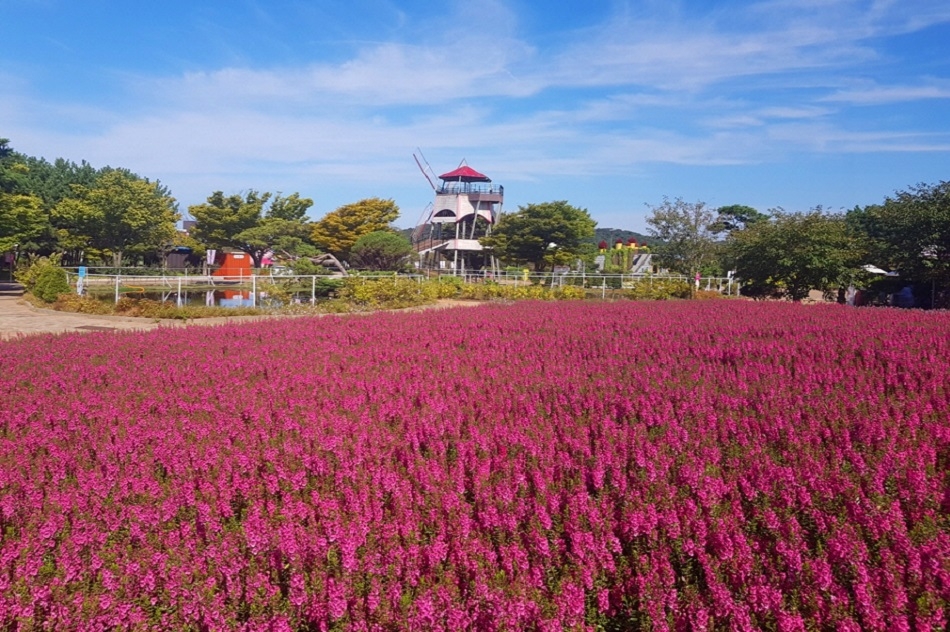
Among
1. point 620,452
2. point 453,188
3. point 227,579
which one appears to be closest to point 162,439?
point 227,579

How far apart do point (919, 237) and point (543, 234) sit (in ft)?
98.4

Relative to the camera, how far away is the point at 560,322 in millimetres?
9367

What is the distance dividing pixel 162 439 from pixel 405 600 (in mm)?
2076

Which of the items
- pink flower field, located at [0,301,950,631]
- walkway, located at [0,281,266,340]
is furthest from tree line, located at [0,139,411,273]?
pink flower field, located at [0,301,950,631]

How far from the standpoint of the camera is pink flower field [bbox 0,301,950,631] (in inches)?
88.0

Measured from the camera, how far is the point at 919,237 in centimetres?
2141

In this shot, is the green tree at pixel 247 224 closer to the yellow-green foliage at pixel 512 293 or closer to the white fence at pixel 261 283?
the white fence at pixel 261 283

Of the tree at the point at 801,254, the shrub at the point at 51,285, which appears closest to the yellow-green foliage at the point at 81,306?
the shrub at the point at 51,285

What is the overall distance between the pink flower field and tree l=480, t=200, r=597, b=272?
4452 cm

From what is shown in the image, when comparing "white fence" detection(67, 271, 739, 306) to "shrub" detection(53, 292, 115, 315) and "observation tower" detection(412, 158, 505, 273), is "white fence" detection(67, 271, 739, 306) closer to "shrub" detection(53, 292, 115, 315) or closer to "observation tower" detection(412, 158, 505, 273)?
"shrub" detection(53, 292, 115, 315)

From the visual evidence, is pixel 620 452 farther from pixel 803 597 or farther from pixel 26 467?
pixel 26 467

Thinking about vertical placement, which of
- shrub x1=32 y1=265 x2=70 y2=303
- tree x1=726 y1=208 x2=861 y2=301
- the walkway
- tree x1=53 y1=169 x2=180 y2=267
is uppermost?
tree x1=53 y1=169 x2=180 y2=267

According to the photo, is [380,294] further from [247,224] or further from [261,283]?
[247,224]

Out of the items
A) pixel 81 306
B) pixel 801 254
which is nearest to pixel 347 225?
pixel 81 306
